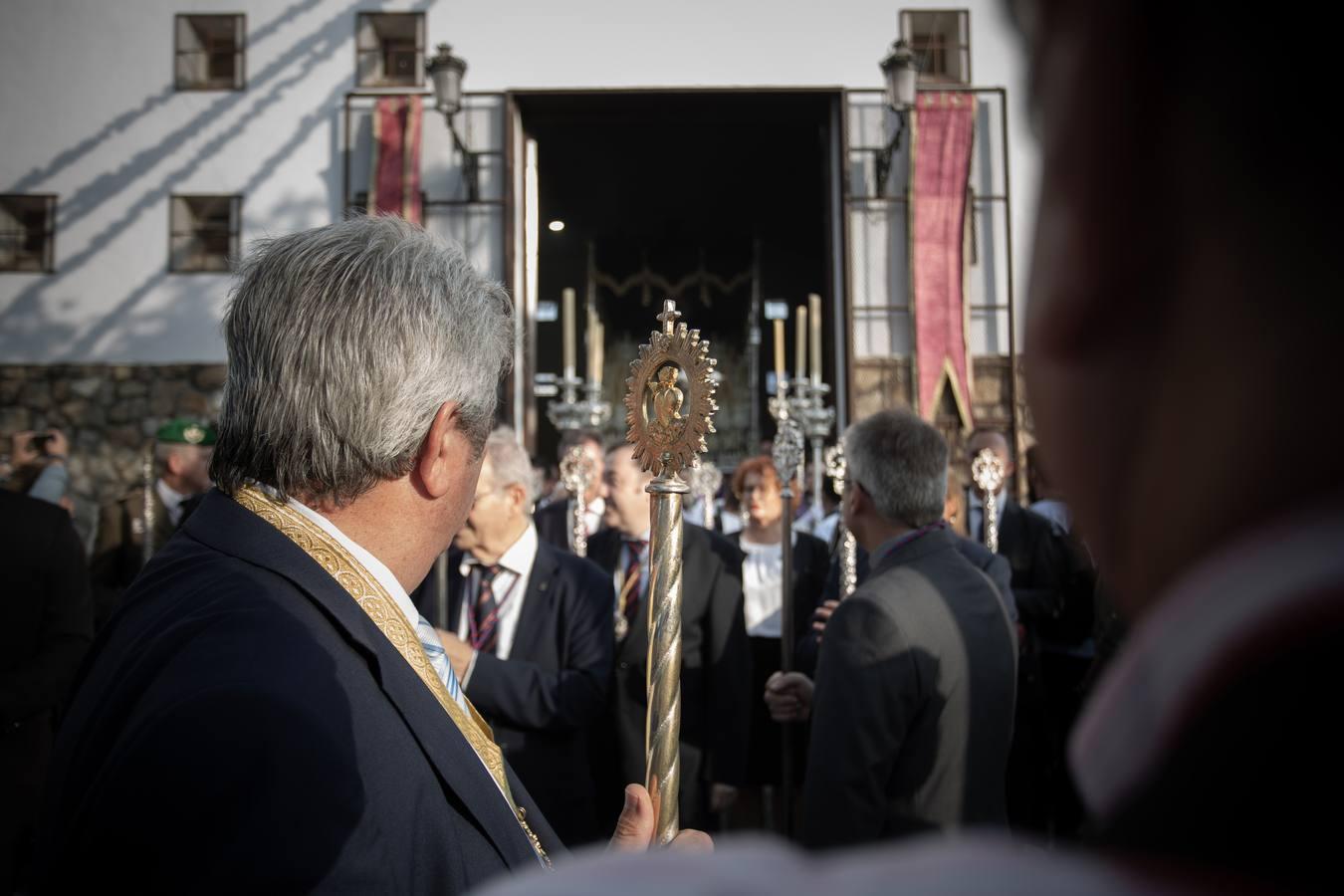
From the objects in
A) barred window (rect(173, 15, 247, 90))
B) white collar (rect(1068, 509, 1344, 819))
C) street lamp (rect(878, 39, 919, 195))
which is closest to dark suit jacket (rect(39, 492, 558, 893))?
white collar (rect(1068, 509, 1344, 819))

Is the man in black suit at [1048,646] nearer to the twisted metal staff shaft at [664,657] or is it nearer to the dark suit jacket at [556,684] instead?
the dark suit jacket at [556,684]

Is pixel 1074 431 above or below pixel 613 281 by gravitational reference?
below

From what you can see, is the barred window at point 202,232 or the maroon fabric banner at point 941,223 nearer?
the maroon fabric banner at point 941,223

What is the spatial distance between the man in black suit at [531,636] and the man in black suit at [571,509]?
1.81 metres

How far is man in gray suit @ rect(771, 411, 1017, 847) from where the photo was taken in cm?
249

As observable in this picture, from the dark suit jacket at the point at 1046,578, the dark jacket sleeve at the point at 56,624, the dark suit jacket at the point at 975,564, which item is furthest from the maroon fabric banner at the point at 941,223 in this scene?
the dark jacket sleeve at the point at 56,624

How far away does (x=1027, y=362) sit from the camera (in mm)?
438

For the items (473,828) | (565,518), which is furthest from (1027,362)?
(565,518)

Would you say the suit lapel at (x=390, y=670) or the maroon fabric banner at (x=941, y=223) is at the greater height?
the maroon fabric banner at (x=941, y=223)

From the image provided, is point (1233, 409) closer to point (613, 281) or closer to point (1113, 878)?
point (1113, 878)

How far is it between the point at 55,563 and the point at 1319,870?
3857mm

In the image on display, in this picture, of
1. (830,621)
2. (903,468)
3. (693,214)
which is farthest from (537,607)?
(693,214)

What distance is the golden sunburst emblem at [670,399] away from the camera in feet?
6.18

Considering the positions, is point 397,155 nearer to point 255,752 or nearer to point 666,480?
point 666,480
